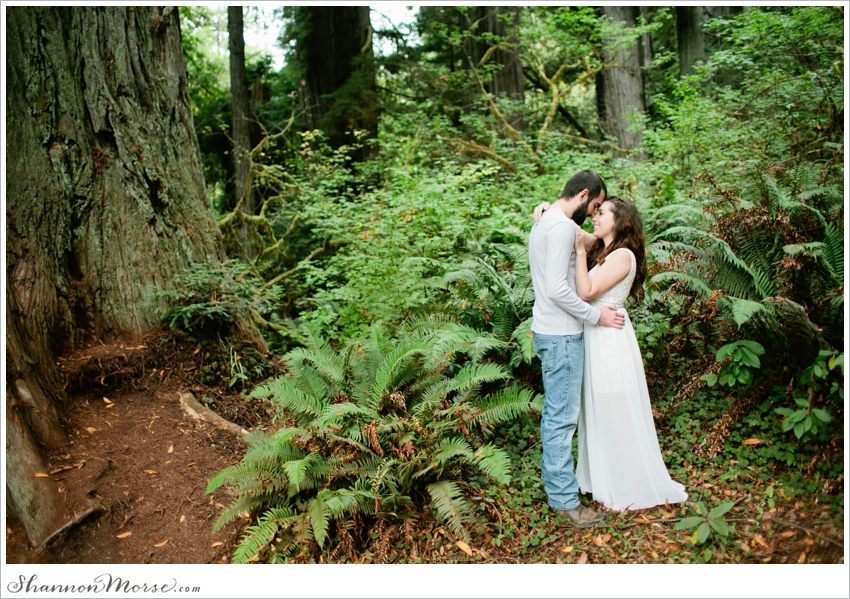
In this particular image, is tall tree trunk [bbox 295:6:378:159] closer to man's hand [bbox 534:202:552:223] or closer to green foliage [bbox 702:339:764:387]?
man's hand [bbox 534:202:552:223]

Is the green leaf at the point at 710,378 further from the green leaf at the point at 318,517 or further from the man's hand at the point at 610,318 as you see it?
the green leaf at the point at 318,517

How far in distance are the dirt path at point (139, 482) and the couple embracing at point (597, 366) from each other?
2.45m

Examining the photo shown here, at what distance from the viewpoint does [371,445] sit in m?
3.97

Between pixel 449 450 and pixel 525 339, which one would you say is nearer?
pixel 449 450

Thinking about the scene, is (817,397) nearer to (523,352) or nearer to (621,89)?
(523,352)

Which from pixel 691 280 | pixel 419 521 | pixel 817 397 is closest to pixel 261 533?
pixel 419 521

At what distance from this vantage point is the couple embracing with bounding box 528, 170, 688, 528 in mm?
3670

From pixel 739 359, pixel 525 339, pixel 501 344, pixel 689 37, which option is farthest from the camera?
pixel 689 37

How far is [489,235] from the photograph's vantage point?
666 cm

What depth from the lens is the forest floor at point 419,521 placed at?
345 cm

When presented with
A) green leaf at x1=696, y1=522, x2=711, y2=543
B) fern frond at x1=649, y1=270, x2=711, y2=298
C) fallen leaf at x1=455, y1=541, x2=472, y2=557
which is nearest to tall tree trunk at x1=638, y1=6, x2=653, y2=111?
fern frond at x1=649, y1=270, x2=711, y2=298

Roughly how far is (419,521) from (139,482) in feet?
7.26

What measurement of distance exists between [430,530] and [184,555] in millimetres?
1734

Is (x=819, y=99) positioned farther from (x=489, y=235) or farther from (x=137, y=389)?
(x=137, y=389)
